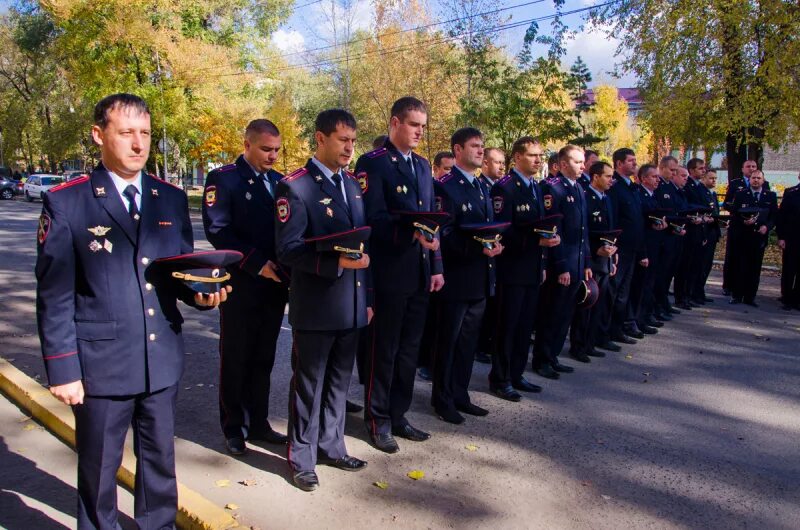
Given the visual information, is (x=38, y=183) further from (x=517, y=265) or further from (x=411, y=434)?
(x=411, y=434)

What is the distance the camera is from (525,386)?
5996 mm

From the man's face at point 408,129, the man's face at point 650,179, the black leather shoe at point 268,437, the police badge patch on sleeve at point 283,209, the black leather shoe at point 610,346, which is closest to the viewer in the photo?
the police badge patch on sleeve at point 283,209

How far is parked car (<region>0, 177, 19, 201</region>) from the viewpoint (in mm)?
40188

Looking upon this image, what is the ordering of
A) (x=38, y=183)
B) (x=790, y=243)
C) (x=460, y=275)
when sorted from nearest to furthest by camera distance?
(x=460, y=275) → (x=790, y=243) → (x=38, y=183)

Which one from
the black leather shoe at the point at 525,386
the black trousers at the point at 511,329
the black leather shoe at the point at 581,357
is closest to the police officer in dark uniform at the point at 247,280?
the black trousers at the point at 511,329

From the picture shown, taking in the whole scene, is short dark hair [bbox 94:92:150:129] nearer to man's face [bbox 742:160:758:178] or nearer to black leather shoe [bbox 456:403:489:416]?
black leather shoe [bbox 456:403:489:416]

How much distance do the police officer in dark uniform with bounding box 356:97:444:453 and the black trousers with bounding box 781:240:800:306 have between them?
320 inches

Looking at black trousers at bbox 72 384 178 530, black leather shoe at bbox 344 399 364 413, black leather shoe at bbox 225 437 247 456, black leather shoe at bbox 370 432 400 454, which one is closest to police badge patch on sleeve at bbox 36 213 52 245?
black trousers at bbox 72 384 178 530

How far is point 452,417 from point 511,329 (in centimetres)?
103

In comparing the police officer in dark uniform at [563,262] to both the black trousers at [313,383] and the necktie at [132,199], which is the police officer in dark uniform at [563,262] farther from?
the necktie at [132,199]

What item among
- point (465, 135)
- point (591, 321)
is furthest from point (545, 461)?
point (591, 321)

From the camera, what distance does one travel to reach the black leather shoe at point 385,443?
180 inches

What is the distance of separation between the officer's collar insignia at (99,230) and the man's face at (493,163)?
450 centimetres

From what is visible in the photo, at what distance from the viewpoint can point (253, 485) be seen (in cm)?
399
